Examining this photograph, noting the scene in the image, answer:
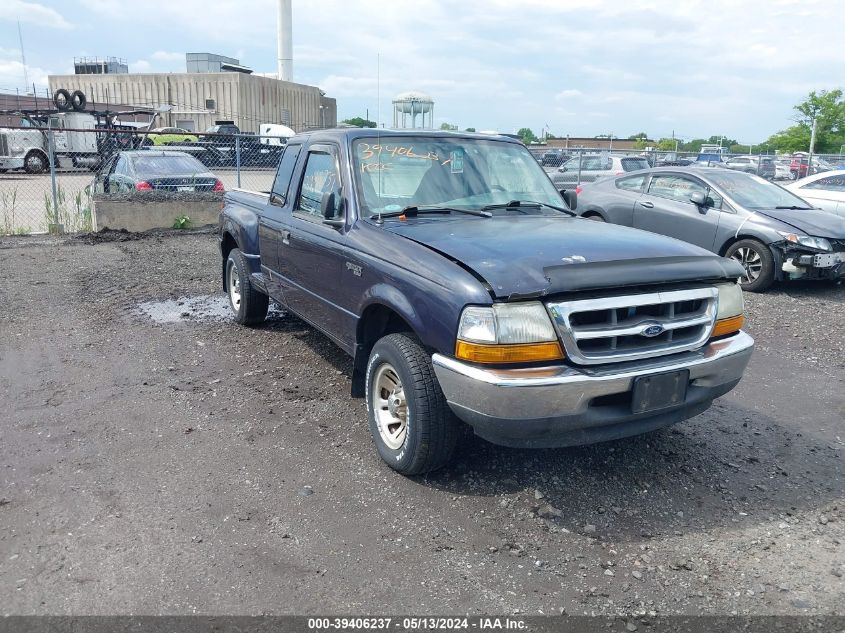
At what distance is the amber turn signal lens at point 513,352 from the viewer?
3.17 meters

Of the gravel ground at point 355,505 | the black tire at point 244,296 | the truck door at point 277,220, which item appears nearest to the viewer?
the gravel ground at point 355,505

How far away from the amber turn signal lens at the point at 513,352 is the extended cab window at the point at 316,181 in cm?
192

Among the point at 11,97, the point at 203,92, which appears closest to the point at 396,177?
the point at 11,97

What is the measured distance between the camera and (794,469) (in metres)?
4.06

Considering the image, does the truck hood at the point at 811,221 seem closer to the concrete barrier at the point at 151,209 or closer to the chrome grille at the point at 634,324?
the chrome grille at the point at 634,324

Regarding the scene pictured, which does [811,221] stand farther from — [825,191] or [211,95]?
[211,95]

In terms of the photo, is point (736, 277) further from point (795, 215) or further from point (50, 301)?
point (50, 301)

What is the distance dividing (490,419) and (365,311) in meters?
1.27

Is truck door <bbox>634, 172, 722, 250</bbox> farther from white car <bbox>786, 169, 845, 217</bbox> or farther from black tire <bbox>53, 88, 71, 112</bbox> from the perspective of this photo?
black tire <bbox>53, 88, 71, 112</bbox>

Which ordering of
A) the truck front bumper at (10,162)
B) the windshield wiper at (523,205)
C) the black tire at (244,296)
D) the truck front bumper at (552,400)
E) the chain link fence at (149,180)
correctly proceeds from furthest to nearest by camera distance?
the truck front bumper at (10,162)
the chain link fence at (149,180)
the black tire at (244,296)
the windshield wiper at (523,205)
the truck front bumper at (552,400)

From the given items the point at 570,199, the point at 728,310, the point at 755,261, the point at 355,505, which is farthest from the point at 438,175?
the point at 755,261

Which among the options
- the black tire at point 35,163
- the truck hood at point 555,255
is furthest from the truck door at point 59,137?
the truck hood at point 555,255

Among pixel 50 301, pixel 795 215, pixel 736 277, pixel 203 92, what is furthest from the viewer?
pixel 203 92

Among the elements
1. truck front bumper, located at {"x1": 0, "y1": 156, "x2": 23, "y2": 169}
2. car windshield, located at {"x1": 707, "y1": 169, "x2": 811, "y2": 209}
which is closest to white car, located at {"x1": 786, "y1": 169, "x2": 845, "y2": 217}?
car windshield, located at {"x1": 707, "y1": 169, "x2": 811, "y2": 209}
